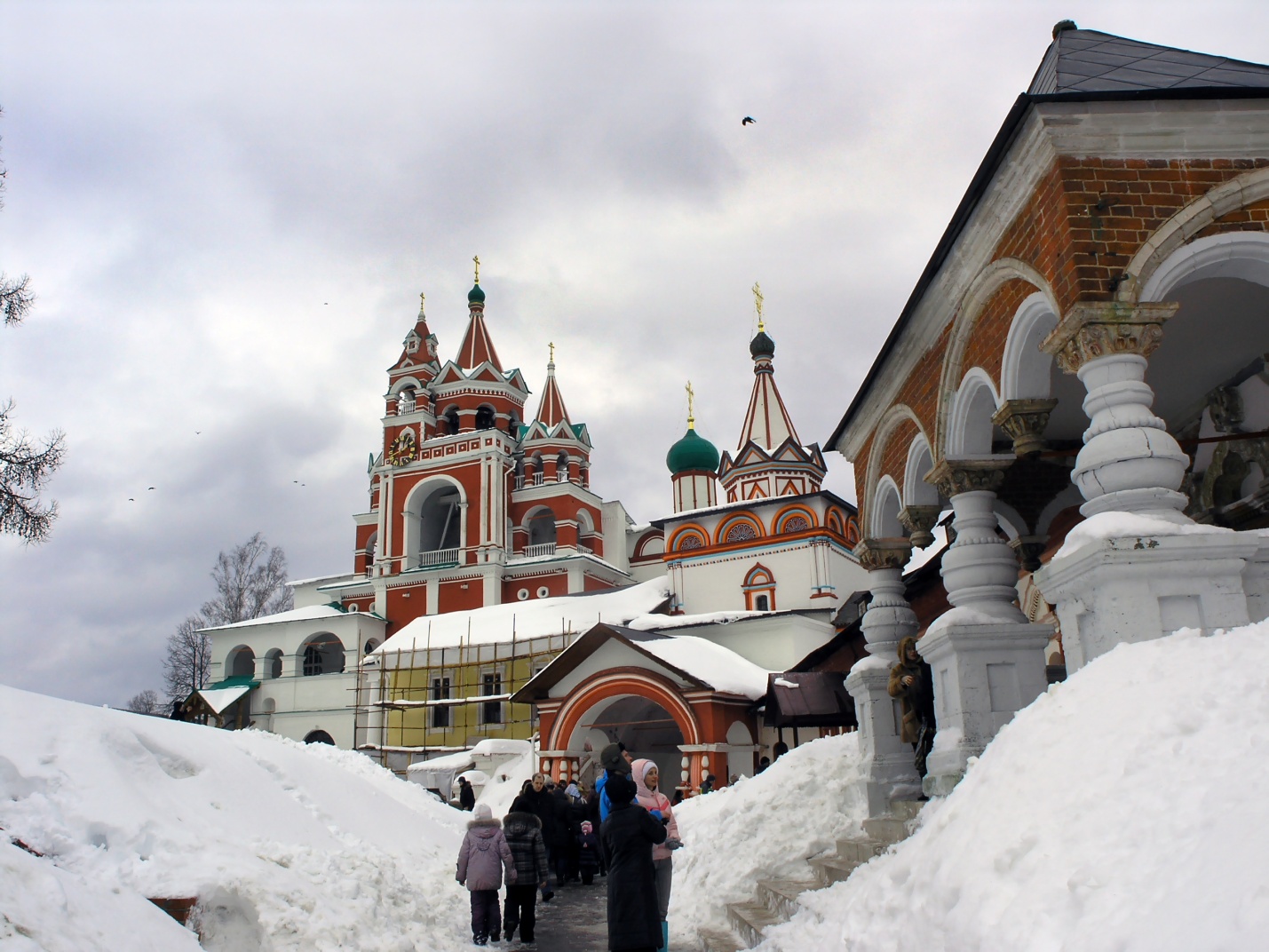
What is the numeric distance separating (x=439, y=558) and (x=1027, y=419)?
118ft

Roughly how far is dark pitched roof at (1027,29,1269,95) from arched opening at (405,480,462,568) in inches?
1386

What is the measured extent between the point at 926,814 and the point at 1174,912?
3580mm

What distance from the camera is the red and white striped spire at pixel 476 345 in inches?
1736

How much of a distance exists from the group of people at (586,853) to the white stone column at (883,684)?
191cm

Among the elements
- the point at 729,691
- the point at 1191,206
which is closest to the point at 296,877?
the point at 1191,206

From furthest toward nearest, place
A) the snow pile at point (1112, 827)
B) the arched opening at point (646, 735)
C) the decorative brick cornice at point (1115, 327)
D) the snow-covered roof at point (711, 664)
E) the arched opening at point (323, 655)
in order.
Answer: the arched opening at point (323, 655), the arched opening at point (646, 735), the snow-covered roof at point (711, 664), the decorative brick cornice at point (1115, 327), the snow pile at point (1112, 827)

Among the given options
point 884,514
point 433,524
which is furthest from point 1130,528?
point 433,524

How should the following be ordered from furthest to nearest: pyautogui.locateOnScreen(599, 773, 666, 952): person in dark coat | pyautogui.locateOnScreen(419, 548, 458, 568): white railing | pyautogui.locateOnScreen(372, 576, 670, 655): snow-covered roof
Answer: pyautogui.locateOnScreen(419, 548, 458, 568): white railing, pyautogui.locateOnScreen(372, 576, 670, 655): snow-covered roof, pyautogui.locateOnScreen(599, 773, 666, 952): person in dark coat

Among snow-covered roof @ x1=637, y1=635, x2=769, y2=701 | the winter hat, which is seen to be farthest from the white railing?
the winter hat

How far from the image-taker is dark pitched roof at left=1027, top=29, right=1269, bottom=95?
6.27 meters

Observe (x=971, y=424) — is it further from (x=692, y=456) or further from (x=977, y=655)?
(x=692, y=456)

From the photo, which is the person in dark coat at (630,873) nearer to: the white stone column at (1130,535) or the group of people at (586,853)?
the group of people at (586,853)

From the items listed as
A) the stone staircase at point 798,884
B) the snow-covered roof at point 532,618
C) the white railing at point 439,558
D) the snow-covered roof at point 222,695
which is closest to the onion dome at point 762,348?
the snow-covered roof at point 532,618

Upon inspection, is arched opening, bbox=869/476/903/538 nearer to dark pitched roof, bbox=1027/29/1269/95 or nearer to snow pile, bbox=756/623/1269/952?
dark pitched roof, bbox=1027/29/1269/95
